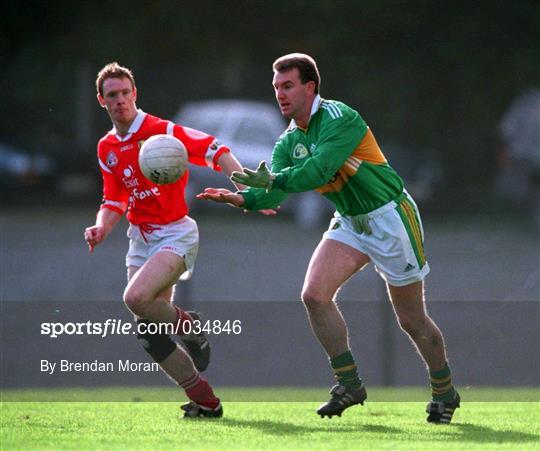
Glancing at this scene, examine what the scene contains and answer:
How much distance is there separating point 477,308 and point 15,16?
18.3 meters

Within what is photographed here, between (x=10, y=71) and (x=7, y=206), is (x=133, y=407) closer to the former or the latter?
(x=7, y=206)

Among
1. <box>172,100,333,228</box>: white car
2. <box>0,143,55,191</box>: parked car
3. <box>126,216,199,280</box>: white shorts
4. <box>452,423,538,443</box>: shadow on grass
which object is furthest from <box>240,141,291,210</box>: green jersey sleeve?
<box>0,143,55,191</box>: parked car

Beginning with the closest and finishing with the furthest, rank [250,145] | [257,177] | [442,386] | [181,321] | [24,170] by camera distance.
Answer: [257,177]
[442,386]
[181,321]
[250,145]
[24,170]

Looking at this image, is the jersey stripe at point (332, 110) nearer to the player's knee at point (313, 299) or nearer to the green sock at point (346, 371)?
the player's knee at point (313, 299)

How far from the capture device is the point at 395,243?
8.43m

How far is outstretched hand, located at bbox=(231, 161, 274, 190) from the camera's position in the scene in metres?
7.88

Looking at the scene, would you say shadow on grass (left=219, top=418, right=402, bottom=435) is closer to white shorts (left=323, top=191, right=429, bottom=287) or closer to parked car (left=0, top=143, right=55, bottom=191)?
white shorts (left=323, top=191, right=429, bottom=287)

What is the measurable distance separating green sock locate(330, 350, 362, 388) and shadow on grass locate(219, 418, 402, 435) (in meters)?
0.27

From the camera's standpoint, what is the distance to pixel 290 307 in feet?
41.0

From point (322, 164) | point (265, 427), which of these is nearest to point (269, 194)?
point (322, 164)

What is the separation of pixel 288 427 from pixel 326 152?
5.62 ft

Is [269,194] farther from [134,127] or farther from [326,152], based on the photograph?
[134,127]

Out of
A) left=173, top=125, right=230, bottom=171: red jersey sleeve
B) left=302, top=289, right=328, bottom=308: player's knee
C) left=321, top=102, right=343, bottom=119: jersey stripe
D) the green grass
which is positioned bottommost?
the green grass

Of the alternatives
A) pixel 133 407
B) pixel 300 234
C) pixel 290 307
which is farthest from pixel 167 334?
pixel 300 234
